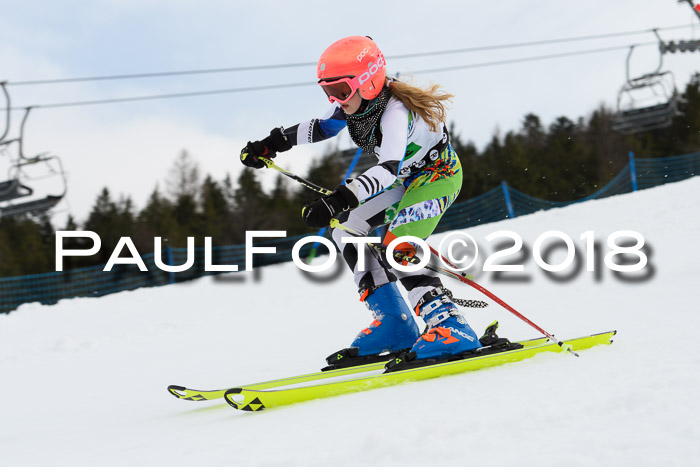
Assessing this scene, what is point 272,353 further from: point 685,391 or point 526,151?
point 526,151

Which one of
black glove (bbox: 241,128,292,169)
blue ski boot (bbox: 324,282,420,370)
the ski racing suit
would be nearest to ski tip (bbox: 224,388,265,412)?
blue ski boot (bbox: 324,282,420,370)

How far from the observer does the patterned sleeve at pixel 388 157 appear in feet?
7.93

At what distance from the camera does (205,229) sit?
3959 centimetres

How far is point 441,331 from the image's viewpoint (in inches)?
110

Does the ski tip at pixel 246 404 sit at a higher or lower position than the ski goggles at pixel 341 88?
lower

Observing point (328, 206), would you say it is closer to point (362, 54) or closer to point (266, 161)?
point (362, 54)

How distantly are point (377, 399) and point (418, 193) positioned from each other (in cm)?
113

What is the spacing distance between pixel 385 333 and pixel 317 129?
1218mm

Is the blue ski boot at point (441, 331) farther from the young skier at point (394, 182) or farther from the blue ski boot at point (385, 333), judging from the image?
the blue ski boot at point (385, 333)

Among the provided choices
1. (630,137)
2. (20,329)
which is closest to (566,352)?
(20,329)

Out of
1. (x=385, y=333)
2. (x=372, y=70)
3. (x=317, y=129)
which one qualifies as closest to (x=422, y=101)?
(x=372, y=70)

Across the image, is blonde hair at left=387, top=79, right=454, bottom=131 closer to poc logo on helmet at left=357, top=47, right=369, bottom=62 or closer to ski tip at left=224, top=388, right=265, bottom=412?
poc logo on helmet at left=357, top=47, right=369, bottom=62

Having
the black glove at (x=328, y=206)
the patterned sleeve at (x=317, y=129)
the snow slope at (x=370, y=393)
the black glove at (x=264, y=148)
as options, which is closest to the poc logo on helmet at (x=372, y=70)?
the patterned sleeve at (x=317, y=129)

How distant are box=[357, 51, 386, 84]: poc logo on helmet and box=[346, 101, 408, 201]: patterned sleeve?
0.54ft
